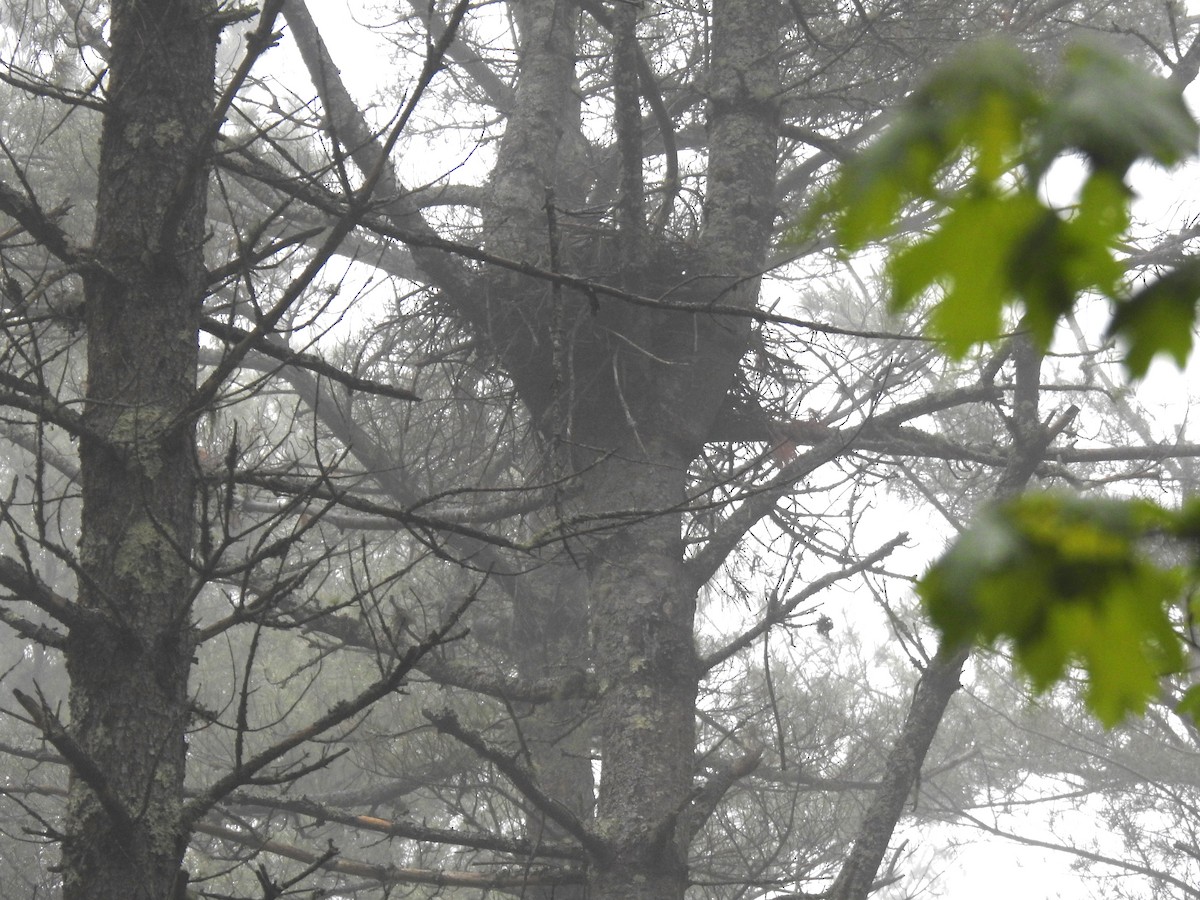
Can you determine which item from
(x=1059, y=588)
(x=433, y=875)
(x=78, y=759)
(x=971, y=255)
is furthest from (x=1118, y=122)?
(x=433, y=875)

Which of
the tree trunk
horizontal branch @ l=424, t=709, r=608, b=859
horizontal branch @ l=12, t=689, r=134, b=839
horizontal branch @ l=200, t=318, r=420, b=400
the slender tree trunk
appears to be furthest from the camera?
the tree trunk

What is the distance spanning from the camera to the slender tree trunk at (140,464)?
2.27 metres

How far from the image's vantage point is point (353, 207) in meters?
2.30

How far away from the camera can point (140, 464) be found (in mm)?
2559

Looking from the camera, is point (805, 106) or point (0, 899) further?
point (805, 106)

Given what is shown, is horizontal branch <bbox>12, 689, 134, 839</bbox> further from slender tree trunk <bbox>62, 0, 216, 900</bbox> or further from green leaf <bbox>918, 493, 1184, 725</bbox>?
green leaf <bbox>918, 493, 1184, 725</bbox>

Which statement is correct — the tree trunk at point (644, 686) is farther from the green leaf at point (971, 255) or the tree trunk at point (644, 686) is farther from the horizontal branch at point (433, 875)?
the green leaf at point (971, 255)

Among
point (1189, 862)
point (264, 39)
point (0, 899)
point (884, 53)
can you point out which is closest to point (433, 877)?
point (0, 899)

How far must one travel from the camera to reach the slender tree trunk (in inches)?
89.5

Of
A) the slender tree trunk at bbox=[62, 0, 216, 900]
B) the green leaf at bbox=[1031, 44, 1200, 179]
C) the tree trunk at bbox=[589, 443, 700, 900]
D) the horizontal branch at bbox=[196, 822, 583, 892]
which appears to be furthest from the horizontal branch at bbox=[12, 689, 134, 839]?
the tree trunk at bbox=[589, 443, 700, 900]

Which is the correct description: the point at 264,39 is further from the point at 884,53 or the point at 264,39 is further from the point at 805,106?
the point at 805,106

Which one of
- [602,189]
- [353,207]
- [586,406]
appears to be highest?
[602,189]

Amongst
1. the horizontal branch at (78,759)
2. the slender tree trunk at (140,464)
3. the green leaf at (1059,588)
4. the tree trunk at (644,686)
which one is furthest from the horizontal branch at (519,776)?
the green leaf at (1059,588)

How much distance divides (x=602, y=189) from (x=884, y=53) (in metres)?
2.26
